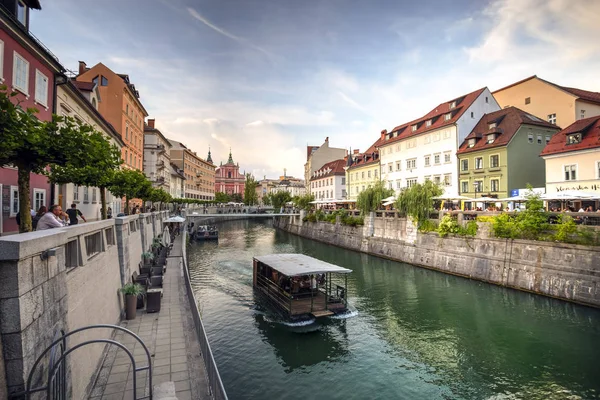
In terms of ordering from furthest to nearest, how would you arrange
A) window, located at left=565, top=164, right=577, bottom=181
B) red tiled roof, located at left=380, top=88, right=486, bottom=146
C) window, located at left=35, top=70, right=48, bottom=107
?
1. red tiled roof, located at left=380, top=88, right=486, bottom=146
2. window, located at left=565, top=164, right=577, bottom=181
3. window, located at left=35, top=70, right=48, bottom=107

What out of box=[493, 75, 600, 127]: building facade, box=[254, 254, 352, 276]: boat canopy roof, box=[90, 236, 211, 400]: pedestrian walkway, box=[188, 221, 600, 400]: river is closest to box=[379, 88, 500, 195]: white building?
box=[493, 75, 600, 127]: building facade

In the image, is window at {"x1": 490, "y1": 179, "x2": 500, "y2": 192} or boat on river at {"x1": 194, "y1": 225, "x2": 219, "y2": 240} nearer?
window at {"x1": 490, "y1": 179, "x2": 500, "y2": 192}

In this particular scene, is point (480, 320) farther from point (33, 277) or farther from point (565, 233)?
point (33, 277)

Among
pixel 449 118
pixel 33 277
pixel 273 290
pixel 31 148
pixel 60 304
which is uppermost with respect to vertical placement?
pixel 449 118

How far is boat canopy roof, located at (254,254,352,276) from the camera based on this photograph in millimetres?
16938

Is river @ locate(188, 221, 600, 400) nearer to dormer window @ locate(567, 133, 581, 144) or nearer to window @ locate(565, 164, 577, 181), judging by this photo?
window @ locate(565, 164, 577, 181)

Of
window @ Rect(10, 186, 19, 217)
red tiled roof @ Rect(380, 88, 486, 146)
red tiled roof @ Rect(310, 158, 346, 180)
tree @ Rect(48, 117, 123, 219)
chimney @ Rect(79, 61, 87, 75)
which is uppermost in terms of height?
chimney @ Rect(79, 61, 87, 75)

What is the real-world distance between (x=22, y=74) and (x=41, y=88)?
2.10 meters

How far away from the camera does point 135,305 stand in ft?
40.6

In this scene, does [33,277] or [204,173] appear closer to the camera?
[33,277]

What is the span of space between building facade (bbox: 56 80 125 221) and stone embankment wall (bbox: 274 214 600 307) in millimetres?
25155

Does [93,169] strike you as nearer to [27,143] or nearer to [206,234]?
[27,143]

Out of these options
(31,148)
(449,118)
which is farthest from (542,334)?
(449,118)

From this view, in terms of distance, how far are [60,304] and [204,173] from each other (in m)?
113
